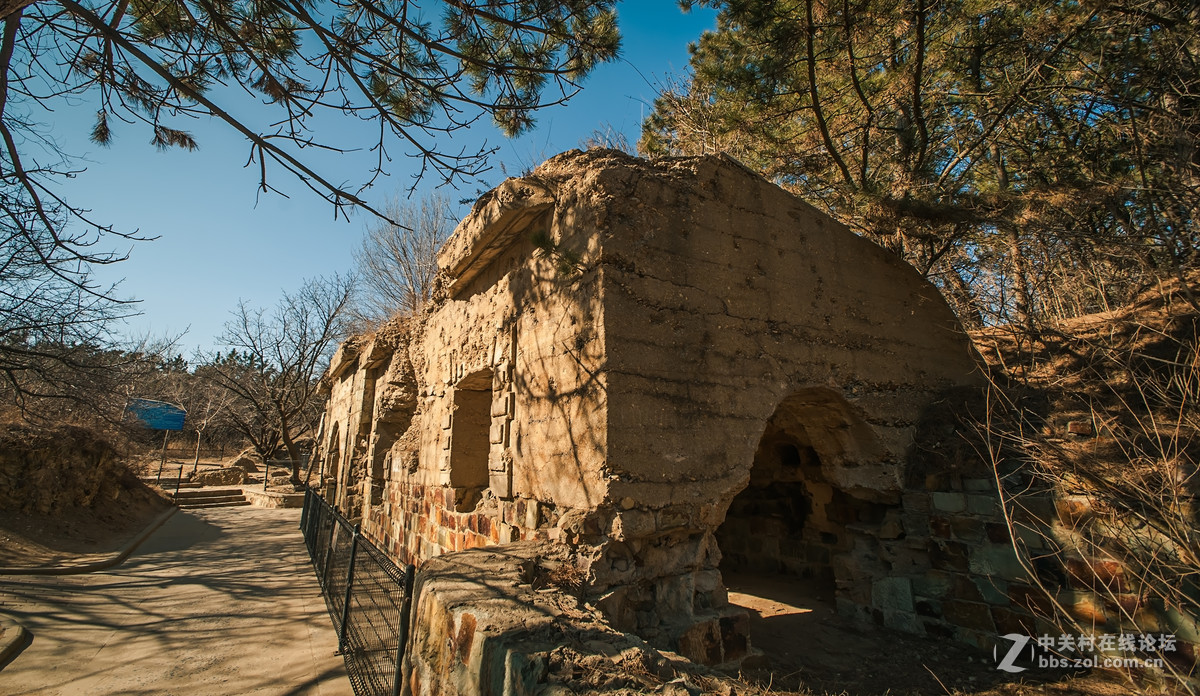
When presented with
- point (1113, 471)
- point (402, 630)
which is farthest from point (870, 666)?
point (402, 630)

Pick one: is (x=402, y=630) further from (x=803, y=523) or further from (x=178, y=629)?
(x=803, y=523)

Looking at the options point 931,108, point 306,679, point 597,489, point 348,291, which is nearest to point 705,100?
point 931,108

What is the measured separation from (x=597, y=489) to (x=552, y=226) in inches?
72.3

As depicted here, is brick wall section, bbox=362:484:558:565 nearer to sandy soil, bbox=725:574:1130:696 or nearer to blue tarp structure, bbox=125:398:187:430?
sandy soil, bbox=725:574:1130:696

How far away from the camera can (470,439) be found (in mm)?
5074

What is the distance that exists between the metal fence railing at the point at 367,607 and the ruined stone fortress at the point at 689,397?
0.79 metres

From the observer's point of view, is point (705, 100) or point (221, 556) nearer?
point (221, 556)

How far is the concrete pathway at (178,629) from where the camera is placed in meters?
3.64

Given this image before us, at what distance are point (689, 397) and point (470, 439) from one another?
2.50 meters

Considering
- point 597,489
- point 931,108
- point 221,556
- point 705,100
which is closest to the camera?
point 597,489

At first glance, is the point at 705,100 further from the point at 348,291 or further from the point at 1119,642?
the point at 348,291

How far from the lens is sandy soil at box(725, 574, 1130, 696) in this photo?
125 inches

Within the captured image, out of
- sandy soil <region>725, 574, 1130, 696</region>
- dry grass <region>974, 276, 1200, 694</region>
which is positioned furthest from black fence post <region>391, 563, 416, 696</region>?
dry grass <region>974, 276, 1200, 694</region>

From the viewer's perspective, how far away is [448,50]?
3498mm
